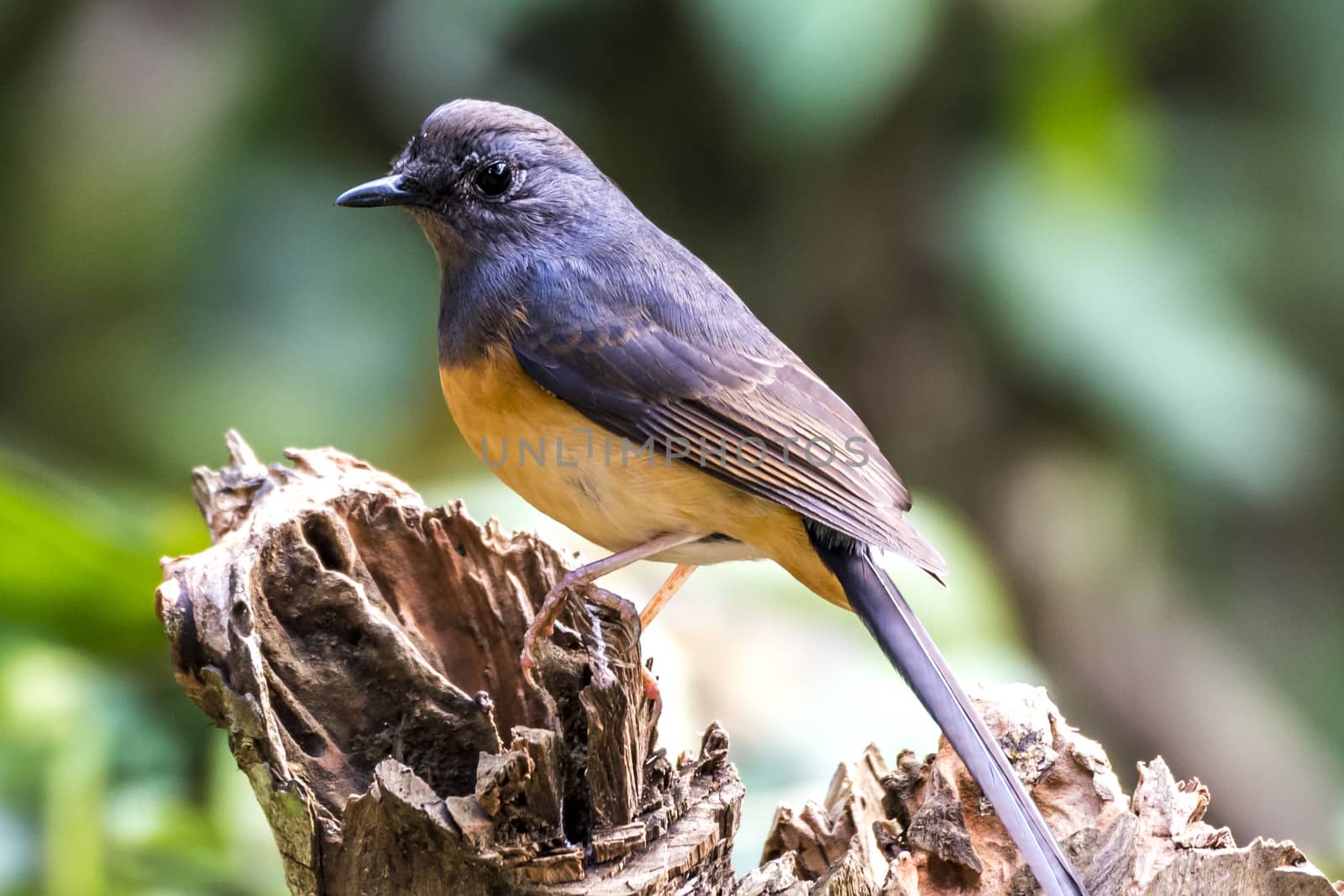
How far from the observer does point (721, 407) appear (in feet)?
10.3

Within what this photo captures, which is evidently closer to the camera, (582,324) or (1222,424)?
(582,324)

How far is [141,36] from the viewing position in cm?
611

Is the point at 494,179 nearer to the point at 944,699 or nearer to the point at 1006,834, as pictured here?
the point at 944,699

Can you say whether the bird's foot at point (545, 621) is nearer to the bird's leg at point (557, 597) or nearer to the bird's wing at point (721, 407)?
the bird's leg at point (557, 597)

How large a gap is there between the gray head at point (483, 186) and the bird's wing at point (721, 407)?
222 mm

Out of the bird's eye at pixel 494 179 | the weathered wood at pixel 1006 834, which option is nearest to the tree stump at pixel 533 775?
the weathered wood at pixel 1006 834

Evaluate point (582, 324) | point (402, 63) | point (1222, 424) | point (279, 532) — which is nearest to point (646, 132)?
point (402, 63)

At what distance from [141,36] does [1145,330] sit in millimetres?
4584

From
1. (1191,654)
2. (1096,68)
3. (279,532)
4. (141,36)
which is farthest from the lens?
(1191,654)

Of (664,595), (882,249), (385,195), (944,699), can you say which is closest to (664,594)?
(664,595)

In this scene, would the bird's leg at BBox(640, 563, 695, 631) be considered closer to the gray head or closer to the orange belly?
the orange belly

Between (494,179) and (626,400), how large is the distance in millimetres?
736

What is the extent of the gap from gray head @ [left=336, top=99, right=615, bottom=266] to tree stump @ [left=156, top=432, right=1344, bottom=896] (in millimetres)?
749

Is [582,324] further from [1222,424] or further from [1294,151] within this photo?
[1294,151]
